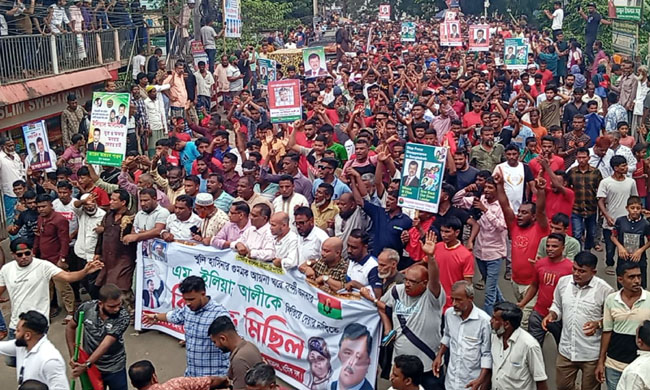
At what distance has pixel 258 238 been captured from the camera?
8.09 m

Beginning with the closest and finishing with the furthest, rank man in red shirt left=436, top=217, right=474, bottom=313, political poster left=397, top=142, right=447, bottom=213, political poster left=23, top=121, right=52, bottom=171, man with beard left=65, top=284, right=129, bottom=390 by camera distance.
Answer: man with beard left=65, top=284, right=129, bottom=390, man in red shirt left=436, top=217, right=474, bottom=313, political poster left=397, top=142, right=447, bottom=213, political poster left=23, top=121, right=52, bottom=171

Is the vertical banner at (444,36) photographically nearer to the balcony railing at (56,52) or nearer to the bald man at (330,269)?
the balcony railing at (56,52)

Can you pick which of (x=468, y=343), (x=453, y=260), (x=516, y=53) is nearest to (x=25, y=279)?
(x=453, y=260)

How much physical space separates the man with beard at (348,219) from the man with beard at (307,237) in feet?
2.07

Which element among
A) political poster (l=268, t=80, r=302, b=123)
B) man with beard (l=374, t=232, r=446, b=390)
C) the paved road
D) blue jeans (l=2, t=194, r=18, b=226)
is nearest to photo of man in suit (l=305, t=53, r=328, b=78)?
political poster (l=268, t=80, r=302, b=123)

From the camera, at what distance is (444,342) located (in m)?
6.25

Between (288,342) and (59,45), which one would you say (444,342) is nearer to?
(288,342)

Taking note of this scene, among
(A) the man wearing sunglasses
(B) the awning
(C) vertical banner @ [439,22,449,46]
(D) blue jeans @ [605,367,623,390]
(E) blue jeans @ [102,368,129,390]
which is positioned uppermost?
(C) vertical banner @ [439,22,449,46]

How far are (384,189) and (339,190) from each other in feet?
2.14

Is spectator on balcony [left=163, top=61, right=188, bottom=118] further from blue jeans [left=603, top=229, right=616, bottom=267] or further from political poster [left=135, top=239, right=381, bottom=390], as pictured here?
blue jeans [left=603, top=229, right=616, bottom=267]

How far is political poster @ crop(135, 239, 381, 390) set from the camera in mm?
6836

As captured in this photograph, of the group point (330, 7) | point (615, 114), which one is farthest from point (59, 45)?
point (330, 7)

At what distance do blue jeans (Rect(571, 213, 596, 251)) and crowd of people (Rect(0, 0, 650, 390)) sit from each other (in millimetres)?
23

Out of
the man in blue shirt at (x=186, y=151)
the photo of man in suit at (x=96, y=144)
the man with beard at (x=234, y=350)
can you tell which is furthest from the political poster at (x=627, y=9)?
the man with beard at (x=234, y=350)
